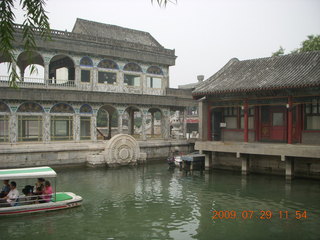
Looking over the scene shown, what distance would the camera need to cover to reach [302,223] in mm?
11109

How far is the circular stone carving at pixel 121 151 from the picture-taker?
22891 mm

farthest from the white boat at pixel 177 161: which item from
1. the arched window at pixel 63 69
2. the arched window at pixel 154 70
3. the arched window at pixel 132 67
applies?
the arched window at pixel 63 69

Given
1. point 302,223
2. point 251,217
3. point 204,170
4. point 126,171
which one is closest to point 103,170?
point 126,171

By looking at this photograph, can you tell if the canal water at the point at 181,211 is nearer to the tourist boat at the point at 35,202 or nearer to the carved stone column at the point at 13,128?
the tourist boat at the point at 35,202

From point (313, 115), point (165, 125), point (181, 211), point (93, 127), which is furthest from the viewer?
point (165, 125)

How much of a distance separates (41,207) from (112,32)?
20247 millimetres

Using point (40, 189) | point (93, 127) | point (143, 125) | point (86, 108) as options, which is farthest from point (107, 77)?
point (40, 189)

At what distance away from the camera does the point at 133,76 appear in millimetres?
28156

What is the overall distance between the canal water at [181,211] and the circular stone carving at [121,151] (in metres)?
3.67

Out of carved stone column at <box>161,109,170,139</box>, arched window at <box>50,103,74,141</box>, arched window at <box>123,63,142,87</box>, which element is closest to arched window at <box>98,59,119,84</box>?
arched window at <box>123,63,142,87</box>

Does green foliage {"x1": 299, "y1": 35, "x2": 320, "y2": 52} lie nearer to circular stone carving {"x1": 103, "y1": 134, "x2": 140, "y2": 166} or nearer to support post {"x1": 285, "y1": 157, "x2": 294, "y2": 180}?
support post {"x1": 285, "y1": 157, "x2": 294, "y2": 180}

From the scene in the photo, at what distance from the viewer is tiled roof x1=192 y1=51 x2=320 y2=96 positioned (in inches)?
702

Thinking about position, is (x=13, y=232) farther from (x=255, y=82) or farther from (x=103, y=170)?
(x=255, y=82)
